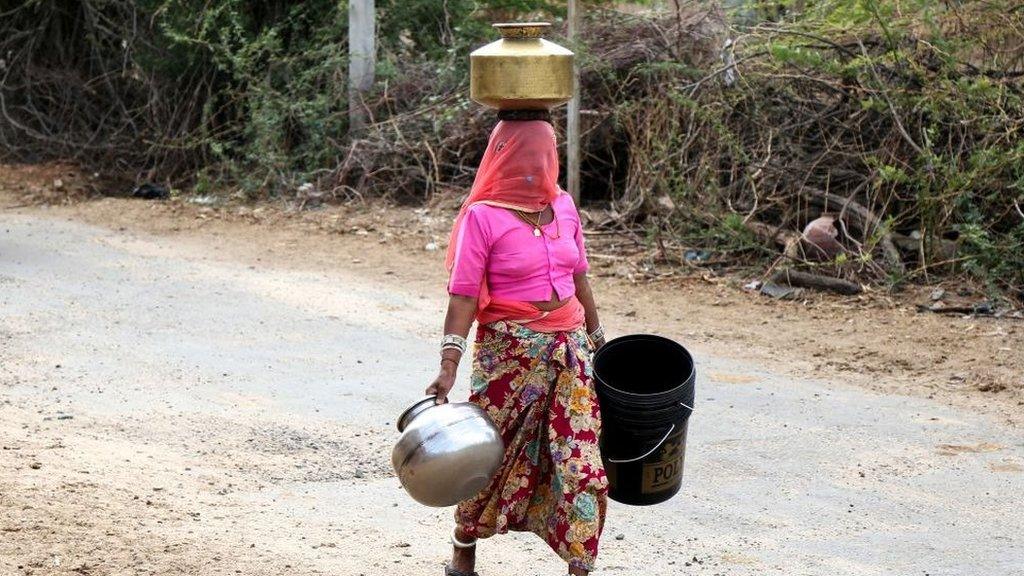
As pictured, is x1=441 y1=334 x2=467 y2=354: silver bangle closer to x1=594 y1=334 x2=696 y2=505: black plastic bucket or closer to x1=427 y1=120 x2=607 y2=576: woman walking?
x1=427 y1=120 x2=607 y2=576: woman walking

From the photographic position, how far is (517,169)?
3799mm

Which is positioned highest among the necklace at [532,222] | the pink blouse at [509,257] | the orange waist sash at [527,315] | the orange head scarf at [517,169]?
the orange head scarf at [517,169]

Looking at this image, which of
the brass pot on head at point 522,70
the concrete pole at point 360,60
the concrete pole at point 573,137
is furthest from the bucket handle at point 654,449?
the concrete pole at point 360,60

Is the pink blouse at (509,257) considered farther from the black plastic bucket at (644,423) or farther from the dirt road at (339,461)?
the dirt road at (339,461)

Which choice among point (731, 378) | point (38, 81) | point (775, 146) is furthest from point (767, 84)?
point (38, 81)

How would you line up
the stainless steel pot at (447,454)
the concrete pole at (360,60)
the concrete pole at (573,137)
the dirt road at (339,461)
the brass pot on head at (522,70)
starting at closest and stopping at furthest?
the stainless steel pot at (447,454) < the brass pot on head at (522,70) < the dirt road at (339,461) < the concrete pole at (573,137) < the concrete pole at (360,60)

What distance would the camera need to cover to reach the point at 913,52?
933cm

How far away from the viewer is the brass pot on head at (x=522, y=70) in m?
3.68

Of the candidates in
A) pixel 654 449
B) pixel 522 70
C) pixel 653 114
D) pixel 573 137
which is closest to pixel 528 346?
pixel 654 449

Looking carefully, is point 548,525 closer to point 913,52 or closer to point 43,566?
point 43,566

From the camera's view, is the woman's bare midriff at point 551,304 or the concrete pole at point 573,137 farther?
the concrete pole at point 573,137

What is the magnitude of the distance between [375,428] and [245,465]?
798 mm

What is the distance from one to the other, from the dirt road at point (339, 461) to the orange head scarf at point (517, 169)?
122cm

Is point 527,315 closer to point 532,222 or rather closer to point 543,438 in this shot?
point 532,222
